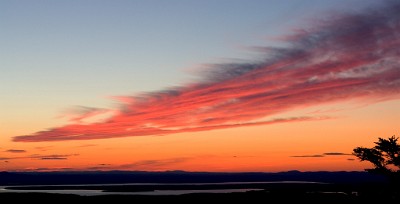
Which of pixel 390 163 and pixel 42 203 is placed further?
pixel 42 203

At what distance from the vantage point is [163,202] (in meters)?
94.2

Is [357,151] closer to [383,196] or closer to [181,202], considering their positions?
[383,196]

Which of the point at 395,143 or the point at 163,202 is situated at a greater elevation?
the point at 395,143

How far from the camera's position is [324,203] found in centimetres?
7756

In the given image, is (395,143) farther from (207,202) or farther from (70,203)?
(70,203)

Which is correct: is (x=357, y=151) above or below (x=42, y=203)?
above

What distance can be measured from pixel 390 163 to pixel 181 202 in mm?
38904

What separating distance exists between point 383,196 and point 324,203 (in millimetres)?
10329

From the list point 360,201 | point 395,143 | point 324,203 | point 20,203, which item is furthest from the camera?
point 20,203

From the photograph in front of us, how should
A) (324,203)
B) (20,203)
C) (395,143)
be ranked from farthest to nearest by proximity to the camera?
(20,203) < (324,203) < (395,143)

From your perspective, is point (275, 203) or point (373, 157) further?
point (275, 203)

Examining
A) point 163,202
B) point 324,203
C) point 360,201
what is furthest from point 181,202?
point 360,201

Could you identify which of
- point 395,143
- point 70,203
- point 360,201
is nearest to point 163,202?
point 70,203

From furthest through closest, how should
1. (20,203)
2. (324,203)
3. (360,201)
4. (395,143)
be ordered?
(20,203) → (324,203) → (360,201) → (395,143)
